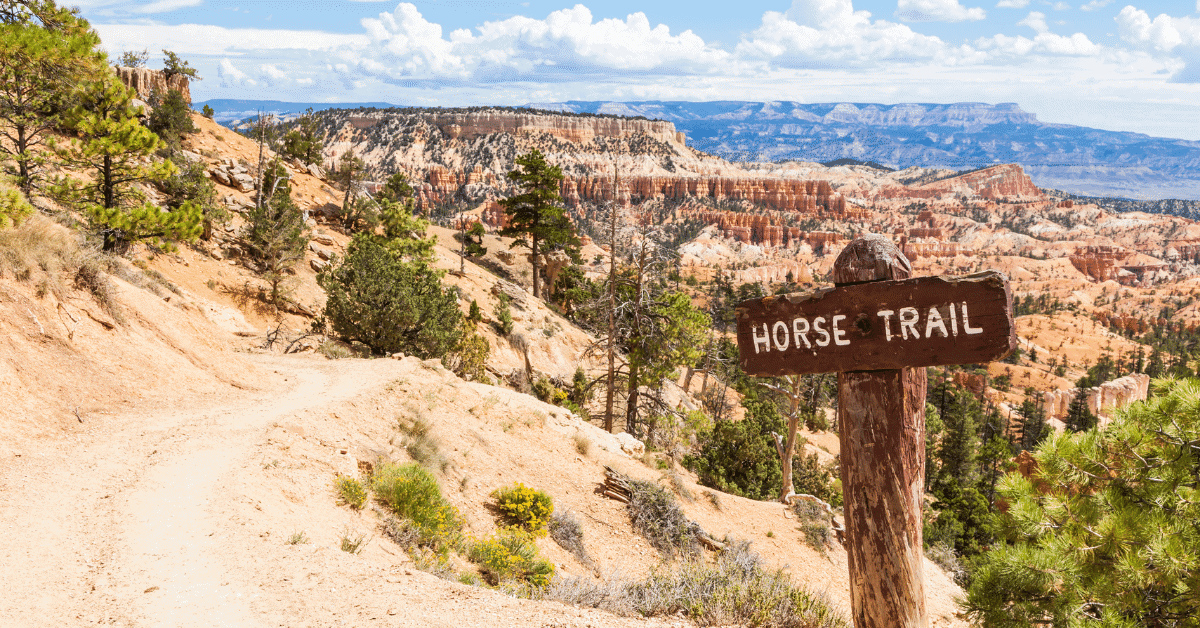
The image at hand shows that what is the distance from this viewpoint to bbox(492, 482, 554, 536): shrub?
30.3ft

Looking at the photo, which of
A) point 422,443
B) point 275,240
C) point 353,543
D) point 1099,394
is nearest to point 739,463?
point 422,443

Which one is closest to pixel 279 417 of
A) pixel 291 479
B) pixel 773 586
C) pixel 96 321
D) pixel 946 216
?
pixel 291 479

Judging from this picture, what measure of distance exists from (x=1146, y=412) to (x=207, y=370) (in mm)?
12927

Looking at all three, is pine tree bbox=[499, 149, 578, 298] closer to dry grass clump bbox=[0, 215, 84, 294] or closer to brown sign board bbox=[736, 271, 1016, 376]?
dry grass clump bbox=[0, 215, 84, 294]

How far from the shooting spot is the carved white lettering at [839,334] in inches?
126

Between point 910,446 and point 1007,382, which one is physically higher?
point 910,446

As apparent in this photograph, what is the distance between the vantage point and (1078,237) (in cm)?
16388

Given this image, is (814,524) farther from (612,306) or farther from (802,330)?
(802,330)

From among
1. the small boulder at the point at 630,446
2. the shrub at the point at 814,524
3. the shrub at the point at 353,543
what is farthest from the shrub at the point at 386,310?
the shrub at the point at 353,543

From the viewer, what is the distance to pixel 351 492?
7.58 metres

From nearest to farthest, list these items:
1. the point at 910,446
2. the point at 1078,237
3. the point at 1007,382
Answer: the point at 910,446 → the point at 1007,382 → the point at 1078,237

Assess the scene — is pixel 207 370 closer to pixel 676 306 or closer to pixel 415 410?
pixel 415 410

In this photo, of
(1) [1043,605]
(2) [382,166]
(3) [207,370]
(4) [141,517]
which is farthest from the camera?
→ (2) [382,166]

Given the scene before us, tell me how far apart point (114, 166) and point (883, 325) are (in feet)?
57.3
